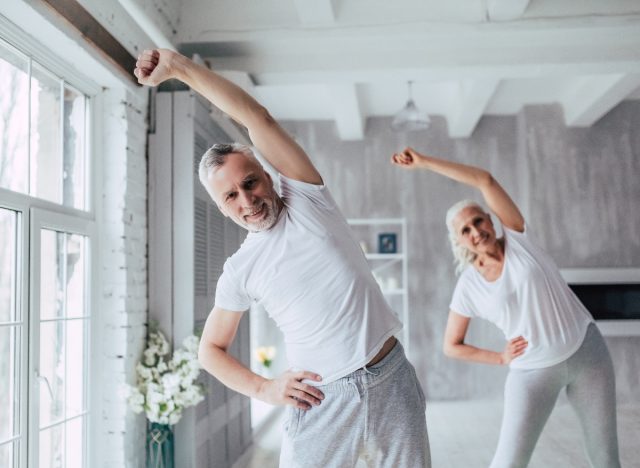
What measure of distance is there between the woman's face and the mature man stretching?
1.19 metres

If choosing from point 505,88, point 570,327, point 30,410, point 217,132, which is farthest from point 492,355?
point 505,88

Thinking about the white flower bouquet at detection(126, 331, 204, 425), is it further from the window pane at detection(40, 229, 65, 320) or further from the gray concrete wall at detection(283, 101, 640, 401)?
the gray concrete wall at detection(283, 101, 640, 401)

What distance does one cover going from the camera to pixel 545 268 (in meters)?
2.66

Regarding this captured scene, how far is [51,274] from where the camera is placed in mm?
2850

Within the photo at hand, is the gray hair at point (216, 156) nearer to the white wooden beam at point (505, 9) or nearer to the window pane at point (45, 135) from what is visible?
the window pane at point (45, 135)

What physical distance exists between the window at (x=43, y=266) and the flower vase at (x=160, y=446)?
320mm

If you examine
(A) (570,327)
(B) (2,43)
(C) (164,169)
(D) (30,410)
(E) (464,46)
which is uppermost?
(E) (464,46)

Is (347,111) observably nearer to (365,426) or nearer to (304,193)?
(304,193)

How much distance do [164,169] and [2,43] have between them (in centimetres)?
121

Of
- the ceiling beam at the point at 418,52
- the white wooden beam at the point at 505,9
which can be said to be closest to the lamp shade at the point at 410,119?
the ceiling beam at the point at 418,52

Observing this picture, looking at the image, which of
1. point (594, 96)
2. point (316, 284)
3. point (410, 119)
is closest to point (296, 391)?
point (316, 284)

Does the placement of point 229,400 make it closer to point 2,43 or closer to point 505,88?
point 2,43

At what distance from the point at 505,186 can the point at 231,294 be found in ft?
18.2

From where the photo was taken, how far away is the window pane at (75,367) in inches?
117
